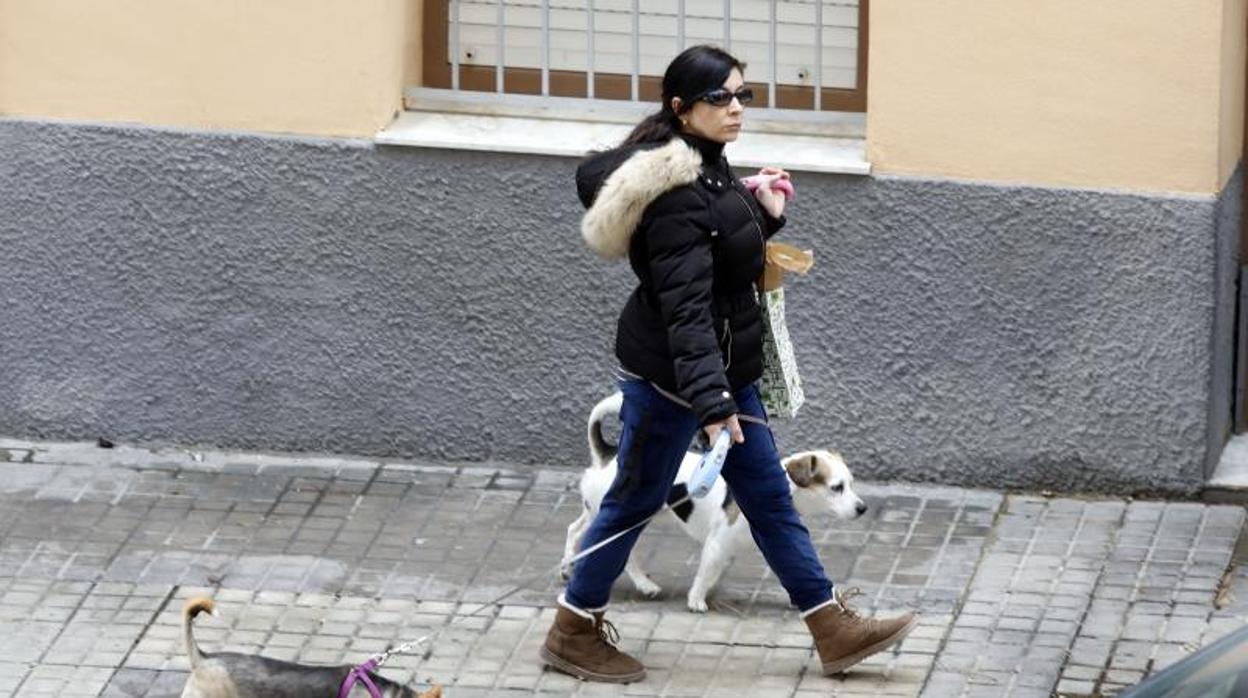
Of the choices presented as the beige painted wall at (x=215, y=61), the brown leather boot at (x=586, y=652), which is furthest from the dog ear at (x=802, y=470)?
the beige painted wall at (x=215, y=61)

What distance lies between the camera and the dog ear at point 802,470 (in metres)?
8.41

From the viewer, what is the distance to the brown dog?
7234mm

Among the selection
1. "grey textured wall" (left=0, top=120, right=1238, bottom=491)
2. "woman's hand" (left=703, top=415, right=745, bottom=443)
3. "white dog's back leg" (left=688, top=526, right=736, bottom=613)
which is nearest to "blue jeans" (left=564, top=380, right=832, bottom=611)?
"woman's hand" (left=703, top=415, right=745, bottom=443)

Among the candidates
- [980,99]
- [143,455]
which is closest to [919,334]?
[980,99]

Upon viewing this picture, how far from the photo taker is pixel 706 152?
758 centimetres

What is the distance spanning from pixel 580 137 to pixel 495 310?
696 mm

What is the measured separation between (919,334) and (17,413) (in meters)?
3.38

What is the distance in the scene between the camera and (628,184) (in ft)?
24.4

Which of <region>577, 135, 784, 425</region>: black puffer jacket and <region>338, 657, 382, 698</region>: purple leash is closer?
<region>338, 657, 382, 698</region>: purple leash

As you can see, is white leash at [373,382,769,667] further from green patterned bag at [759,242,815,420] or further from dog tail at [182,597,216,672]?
dog tail at [182,597,216,672]

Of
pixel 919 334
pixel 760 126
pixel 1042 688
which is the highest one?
pixel 760 126

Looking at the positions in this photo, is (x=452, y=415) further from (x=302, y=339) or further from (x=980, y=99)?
(x=980, y=99)

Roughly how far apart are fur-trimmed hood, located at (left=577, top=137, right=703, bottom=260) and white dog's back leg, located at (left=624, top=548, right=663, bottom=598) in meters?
1.41

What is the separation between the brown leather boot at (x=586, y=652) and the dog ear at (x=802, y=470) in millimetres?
851
